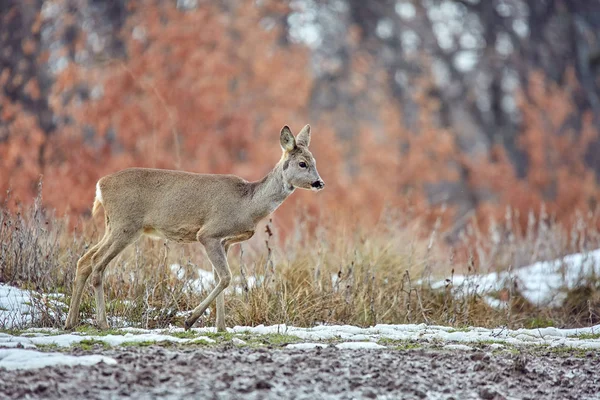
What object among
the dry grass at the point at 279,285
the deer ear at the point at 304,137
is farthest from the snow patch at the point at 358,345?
the deer ear at the point at 304,137

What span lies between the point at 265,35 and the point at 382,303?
1427 cm

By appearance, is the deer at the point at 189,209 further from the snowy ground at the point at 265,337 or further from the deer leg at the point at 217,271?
the snowy ground at the point at 265,337

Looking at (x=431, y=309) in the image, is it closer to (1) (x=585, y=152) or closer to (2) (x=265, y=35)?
(2) (x=265, y=35)

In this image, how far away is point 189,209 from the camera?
26.5 feet

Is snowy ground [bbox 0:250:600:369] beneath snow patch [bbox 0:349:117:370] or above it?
above

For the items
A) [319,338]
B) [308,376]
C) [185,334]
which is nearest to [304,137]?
[319,338]

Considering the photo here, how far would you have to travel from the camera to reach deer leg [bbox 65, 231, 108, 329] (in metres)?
7.73

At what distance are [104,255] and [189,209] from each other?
2.73ft

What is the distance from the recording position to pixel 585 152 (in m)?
25.8

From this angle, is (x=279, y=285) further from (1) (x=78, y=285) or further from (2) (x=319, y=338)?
(1) (x=78, y=285)

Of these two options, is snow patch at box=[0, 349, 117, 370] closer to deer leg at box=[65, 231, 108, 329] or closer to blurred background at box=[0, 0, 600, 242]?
deer leg at box=[65, 231, 108, 329]

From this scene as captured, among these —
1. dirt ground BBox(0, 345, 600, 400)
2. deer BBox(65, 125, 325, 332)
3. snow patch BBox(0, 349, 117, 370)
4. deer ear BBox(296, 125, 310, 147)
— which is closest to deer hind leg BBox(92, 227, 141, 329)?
deer BBox(65, 125, 325, 332)

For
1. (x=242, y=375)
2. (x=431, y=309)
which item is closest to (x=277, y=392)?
(x=242, y=375)

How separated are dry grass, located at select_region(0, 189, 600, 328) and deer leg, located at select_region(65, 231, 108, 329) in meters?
0.28
